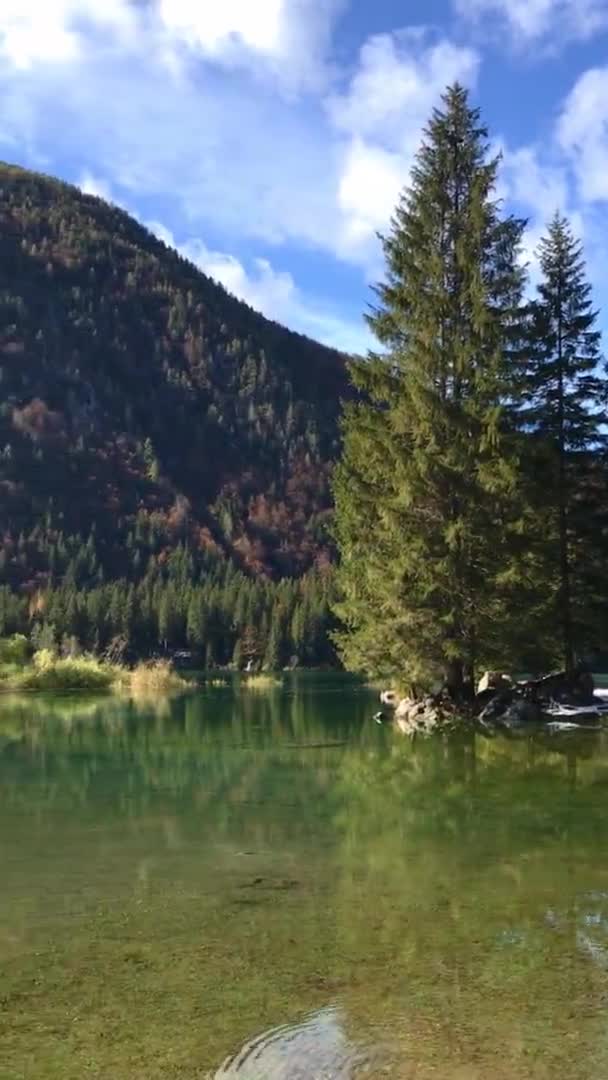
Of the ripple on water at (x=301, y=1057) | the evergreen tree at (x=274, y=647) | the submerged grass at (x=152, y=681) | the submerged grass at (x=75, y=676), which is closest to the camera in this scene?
the ripple on water at (x=301, y=1057)

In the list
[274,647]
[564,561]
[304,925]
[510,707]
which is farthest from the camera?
[274,647]

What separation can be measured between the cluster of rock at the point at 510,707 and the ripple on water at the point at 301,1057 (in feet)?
53.8

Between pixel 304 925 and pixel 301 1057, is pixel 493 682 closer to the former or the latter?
pixel 304 925

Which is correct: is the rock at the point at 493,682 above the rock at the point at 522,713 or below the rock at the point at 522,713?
above

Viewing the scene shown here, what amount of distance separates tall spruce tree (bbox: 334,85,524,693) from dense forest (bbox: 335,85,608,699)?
4 centimetres

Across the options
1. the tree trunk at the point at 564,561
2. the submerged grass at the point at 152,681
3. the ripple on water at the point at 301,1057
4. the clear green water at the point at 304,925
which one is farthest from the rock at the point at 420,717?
the submerged grass at the point at 152,681

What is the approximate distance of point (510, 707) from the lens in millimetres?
23250

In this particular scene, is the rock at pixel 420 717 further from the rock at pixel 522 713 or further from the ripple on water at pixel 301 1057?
the ripple on water at pixel 301 1057

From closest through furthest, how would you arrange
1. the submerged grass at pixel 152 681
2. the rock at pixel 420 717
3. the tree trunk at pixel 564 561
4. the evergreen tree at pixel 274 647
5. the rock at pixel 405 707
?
the rock at pixel 420 717
the rock at pixel 405 707
the tree trunk at pixel 564 561
the submerged grass at pixel 152 681
the evergreen tree at pixel 274 647

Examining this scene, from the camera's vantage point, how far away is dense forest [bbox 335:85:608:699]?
902 inches

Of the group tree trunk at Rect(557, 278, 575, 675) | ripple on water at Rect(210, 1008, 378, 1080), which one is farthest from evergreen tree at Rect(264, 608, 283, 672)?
ripple on water at Rect(210, 1008, 378, 1080)

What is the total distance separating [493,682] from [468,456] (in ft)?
19.9

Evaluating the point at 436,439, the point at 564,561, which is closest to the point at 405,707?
the point at 564,561

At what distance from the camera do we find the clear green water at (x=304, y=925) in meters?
4.26
